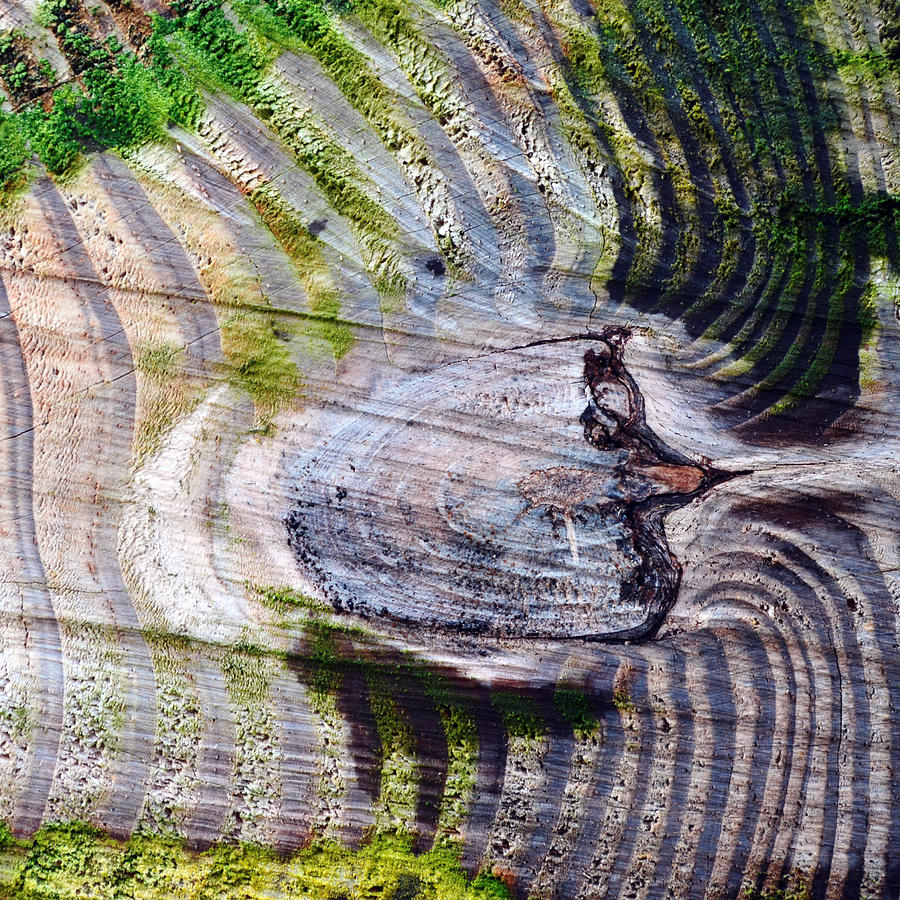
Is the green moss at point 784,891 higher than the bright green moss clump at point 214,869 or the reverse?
higher

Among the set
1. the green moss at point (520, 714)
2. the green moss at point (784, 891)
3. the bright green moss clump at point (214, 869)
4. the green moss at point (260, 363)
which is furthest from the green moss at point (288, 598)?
the green moss at point (784, 891)

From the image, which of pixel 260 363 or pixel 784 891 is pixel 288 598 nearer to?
pixel 260 363

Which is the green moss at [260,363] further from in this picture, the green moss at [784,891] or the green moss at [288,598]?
the green moss at [784,891]

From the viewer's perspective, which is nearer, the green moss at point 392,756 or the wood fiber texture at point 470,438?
the wood fiber texture at point 470,438

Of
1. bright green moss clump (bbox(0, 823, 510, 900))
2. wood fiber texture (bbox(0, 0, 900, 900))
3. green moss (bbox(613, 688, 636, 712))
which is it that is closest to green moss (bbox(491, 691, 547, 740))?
wood fiber texture (bbox(0, 0, 900, 900))

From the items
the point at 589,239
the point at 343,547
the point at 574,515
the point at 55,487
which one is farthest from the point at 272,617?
the point at 589,239

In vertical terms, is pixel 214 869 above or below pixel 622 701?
below

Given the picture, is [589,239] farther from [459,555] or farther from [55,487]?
[55,487]

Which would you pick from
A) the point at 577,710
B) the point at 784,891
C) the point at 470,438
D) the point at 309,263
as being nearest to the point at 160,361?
the point at 309,263
